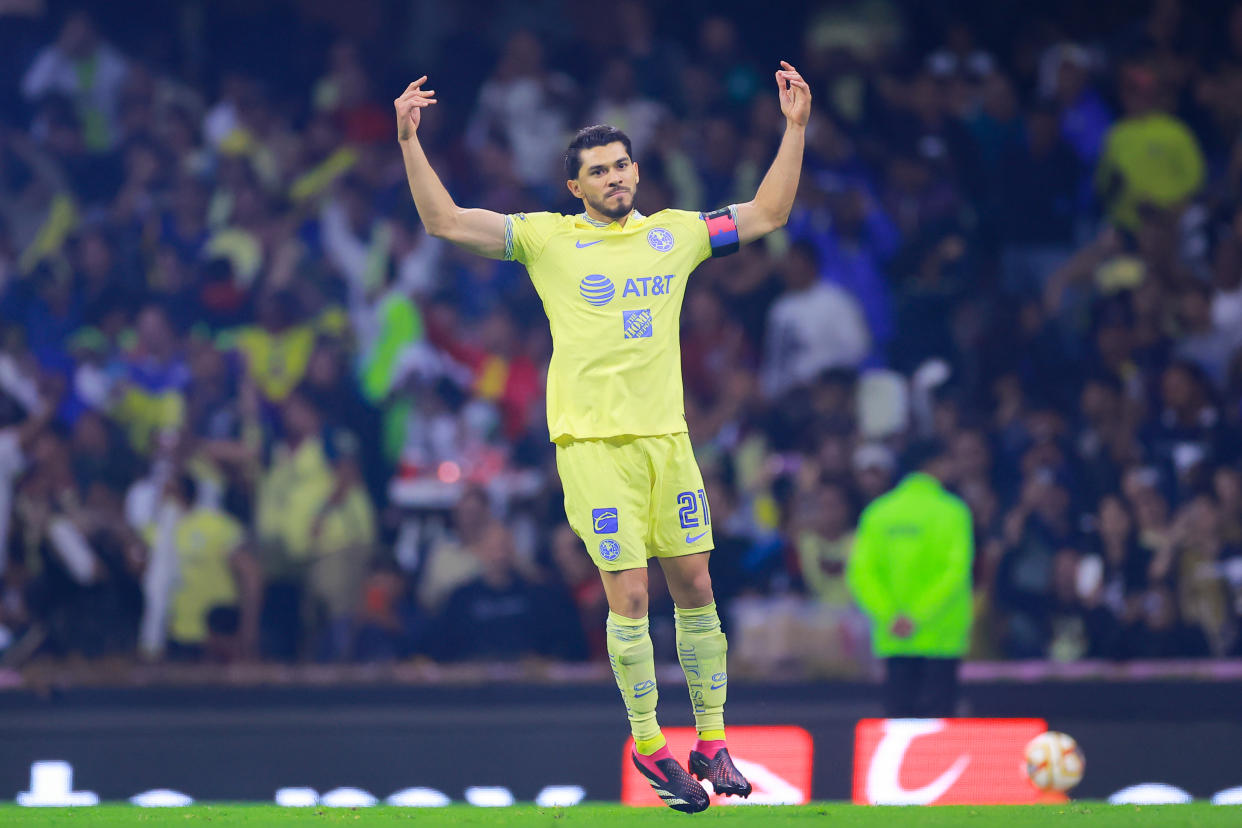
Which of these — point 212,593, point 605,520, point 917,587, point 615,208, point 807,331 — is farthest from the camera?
point 807,331

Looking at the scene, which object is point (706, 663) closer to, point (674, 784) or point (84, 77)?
point (674, 784)

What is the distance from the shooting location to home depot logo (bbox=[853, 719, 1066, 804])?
858cm

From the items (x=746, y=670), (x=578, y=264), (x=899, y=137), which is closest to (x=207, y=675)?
(x=746, y=670)

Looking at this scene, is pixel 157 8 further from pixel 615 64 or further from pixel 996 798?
pixel 996 798

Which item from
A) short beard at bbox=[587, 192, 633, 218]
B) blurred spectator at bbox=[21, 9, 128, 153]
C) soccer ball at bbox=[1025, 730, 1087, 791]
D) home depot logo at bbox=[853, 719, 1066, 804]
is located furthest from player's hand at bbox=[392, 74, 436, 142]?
blurred spectator at bbox=[21, 9, 128, 153]

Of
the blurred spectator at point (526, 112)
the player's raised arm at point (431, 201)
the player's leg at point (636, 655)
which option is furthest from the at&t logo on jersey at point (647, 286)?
the blurred spectator at point (526, 112)

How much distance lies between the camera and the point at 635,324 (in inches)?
253

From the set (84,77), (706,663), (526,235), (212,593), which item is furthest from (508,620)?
(84,77)

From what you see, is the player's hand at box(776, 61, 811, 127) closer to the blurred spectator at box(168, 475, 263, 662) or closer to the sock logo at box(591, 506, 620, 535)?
the sock logo at box(591, 506, 620, 535)

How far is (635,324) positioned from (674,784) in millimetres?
1743

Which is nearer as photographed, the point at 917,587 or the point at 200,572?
the point at 917,587

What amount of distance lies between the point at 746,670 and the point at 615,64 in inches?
225

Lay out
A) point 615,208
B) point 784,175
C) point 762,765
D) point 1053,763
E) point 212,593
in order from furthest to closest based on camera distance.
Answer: point 212,593
point 762,765
point 1053,763
point 784,175
point 615,208

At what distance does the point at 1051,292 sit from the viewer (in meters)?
12.8
